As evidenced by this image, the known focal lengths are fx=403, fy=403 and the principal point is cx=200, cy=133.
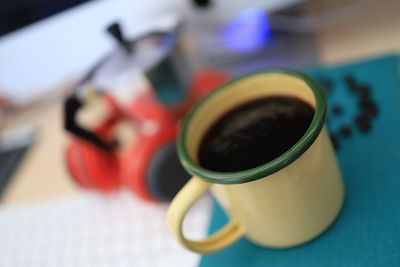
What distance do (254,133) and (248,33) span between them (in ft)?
0.82

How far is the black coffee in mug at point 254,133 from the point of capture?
24 cm

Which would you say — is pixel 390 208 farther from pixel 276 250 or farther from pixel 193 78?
pixel 193 78

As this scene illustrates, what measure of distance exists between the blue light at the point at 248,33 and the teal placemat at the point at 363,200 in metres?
0.15

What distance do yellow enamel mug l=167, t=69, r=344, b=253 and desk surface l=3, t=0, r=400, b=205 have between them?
0.18 m

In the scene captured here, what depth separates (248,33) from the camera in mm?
476

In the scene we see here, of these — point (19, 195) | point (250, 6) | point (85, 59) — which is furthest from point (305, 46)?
point (19, 195)

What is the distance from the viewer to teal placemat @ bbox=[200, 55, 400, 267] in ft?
0.80

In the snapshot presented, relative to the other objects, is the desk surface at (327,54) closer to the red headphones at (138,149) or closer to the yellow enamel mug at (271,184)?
the red headphones at (138,149)

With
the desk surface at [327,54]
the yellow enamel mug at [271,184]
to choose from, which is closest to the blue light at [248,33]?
the desk surface at [327,54]

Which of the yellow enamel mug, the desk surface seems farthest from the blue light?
the yellow enamel mug

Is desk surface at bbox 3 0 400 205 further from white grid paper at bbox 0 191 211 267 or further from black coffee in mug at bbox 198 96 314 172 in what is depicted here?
black coffee in mug at bbox 198 96 314 172

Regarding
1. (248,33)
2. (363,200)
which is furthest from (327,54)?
(363,200)

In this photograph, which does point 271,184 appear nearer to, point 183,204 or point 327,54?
point 183,204

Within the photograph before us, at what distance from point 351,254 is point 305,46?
28 cm
